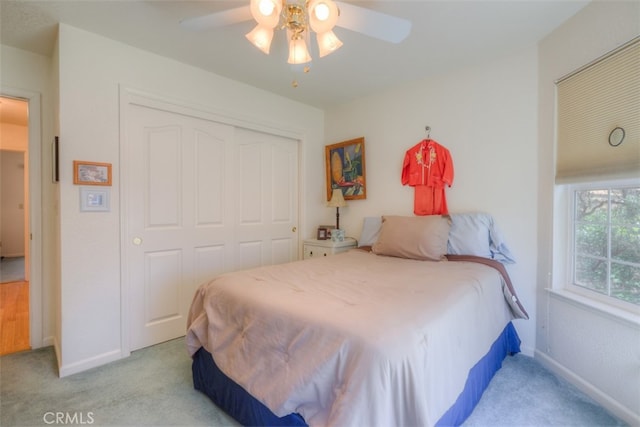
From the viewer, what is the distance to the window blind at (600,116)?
147 cm

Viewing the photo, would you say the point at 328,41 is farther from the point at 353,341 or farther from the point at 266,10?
the point at 353,341

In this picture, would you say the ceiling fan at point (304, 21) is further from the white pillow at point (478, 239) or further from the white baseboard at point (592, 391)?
the white baseboard at point (592, 391)

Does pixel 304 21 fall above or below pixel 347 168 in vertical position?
above

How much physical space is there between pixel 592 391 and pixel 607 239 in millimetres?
915

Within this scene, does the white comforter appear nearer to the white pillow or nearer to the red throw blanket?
the red throw blanket

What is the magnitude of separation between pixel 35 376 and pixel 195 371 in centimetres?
120

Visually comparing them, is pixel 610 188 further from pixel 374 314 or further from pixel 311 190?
pixel 311 190

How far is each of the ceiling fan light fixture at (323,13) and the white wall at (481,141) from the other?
5.53 ft

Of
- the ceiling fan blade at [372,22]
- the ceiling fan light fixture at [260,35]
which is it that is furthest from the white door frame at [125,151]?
the ceiling fan blade at [372,22]

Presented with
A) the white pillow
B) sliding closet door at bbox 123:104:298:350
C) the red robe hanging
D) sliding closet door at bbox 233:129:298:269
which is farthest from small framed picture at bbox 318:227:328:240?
the white pillow

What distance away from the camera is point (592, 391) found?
5.51 feet

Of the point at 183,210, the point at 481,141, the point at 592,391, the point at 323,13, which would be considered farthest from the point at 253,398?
the point at 481,141

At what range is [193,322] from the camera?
170 centimetres

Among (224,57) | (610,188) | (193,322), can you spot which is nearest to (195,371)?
(193,322)
